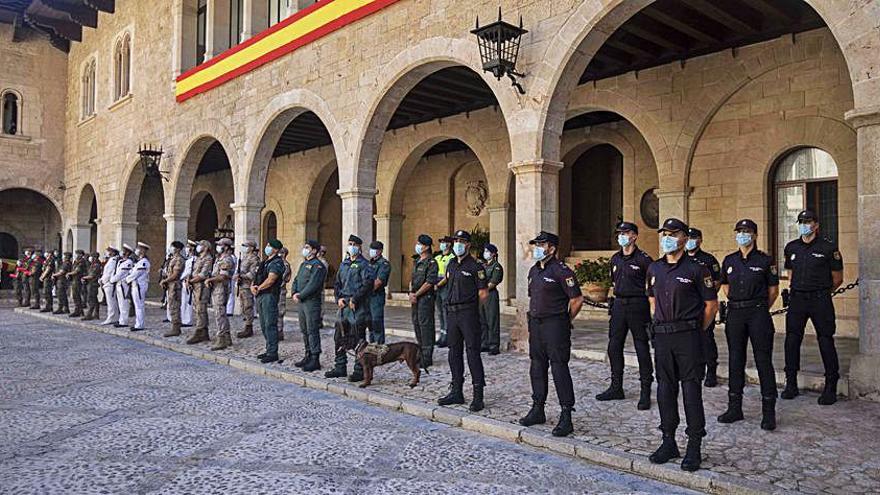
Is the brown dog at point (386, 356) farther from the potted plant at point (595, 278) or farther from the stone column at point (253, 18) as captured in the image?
the stone column at point (253, 18)

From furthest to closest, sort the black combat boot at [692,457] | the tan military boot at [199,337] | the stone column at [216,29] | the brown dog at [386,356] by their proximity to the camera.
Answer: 1. the stone column at [216,29]
2. the tan military boot at [199,337]
3. the brown dog at [386,356]
4. the black combat boot at [692,457]

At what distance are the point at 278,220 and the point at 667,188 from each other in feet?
44.5

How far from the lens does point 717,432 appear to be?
16.3 feet

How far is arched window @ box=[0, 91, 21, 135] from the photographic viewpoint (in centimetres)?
2359

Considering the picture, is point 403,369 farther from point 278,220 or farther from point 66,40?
point 66,40

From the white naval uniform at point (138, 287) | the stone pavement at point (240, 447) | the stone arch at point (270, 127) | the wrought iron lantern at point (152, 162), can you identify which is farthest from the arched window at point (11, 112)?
the stone pavement at point (240, 447)

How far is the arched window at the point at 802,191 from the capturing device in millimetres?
9898

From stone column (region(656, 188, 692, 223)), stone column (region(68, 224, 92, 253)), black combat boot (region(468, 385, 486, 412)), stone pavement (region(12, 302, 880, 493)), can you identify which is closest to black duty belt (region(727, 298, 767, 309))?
stone pavement (region(12, 302, 880, 493))

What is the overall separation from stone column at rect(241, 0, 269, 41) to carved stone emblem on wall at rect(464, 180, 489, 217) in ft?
21.4

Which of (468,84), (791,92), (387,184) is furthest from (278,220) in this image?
(791,92)

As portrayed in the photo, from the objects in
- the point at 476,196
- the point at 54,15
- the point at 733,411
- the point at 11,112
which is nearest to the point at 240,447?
the point at 733,411

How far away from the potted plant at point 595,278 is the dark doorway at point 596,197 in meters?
4.03

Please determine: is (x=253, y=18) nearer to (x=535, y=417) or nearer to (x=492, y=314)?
(x=492, y=314)

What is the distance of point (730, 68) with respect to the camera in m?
10.5
